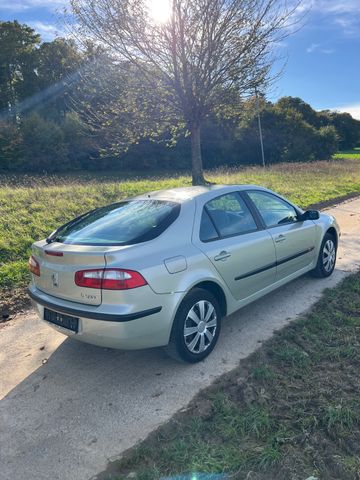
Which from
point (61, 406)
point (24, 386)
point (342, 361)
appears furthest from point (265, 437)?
point (24, 386)

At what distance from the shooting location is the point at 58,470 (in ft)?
7.82

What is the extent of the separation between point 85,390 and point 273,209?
112 inches

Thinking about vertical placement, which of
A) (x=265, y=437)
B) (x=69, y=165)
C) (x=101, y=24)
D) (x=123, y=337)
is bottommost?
(x=265, y=437)

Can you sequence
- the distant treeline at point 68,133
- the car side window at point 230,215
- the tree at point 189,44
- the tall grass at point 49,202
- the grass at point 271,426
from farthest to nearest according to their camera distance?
the distant treeline at point 68,133, the tree at point 189,44, the tall grass at point 49,202, the car side window at point 230,215, the grass at point 271,426

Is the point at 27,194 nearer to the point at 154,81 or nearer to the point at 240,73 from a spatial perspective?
the point at 154,81

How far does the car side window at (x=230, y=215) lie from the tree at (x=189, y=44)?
29.0 ft

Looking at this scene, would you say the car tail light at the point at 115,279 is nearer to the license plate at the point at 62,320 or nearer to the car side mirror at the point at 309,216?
the license plate at the point at 62,320

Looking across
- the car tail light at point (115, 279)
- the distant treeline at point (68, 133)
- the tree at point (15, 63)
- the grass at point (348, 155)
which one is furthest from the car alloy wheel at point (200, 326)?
the tree at point (15, 63)

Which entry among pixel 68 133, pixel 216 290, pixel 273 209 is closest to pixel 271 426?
pixel 216 290

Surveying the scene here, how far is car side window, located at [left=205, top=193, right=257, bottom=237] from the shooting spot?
385 centimetres

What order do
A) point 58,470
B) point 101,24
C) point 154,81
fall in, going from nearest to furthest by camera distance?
point 58,470 → point 101,24 → point 154,81

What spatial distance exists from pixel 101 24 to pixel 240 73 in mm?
4475

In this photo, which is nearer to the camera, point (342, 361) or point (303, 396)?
point (303, 396)

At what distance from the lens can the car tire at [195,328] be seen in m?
3.28
